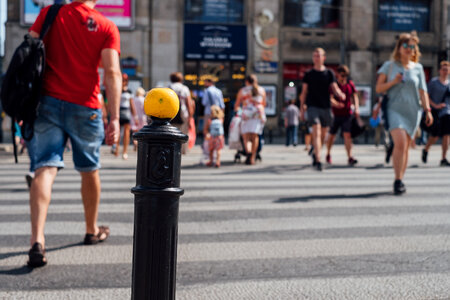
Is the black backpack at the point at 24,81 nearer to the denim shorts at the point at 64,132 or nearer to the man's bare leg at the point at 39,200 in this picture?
the denim shorts at the point at 64,132

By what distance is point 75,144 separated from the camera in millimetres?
3988

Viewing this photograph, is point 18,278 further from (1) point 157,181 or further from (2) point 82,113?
(1) point 157,181

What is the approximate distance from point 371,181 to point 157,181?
652 cm

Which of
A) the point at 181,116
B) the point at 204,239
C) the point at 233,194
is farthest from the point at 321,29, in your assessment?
the point at 204,239

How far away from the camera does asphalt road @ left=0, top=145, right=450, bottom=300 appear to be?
3.21 m

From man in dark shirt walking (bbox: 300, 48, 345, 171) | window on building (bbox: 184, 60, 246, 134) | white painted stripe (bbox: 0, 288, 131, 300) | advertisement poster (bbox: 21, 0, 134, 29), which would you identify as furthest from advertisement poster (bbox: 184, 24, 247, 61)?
white painted stripe (bbox: 0, 288, 131, 300)

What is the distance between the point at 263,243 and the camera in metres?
4.36

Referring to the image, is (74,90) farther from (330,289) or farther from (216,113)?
(216,113)

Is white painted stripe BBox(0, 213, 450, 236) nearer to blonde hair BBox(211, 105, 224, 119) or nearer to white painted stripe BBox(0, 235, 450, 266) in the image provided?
white painted stripe BBox(0, 235, 450, 266)

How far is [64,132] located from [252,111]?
23.8 feet

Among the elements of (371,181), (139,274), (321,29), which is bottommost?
(371,181)

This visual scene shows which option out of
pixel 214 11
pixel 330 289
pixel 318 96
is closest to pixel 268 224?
pixel 330 289

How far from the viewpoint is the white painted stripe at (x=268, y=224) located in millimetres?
4783

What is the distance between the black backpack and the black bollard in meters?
1.71
